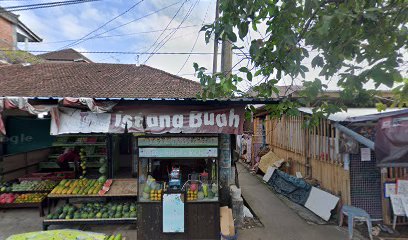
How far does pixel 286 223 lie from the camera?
6.35m

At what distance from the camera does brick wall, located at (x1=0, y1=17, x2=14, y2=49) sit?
15.7 m

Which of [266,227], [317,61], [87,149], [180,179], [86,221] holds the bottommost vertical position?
[266,227]

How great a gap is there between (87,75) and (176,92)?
3996mm

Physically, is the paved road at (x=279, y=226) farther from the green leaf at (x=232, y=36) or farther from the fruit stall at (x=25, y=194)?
the fruit stall at (x=25, y=194)

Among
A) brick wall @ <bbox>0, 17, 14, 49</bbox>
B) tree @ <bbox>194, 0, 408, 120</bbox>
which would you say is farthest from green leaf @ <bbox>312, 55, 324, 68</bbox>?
brick wall @ <bbox>0, 17, 14, 49</bbox>

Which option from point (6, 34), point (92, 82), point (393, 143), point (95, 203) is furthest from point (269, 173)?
point (6, 34)

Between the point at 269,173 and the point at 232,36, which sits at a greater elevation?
the point at 232,36

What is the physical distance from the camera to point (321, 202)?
675 centimetres

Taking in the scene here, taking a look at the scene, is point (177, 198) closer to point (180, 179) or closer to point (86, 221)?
point (180, 179)

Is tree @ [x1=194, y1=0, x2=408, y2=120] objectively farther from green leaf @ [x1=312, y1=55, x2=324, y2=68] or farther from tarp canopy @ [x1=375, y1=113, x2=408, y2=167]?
tarp canopy @ [x1=375, y1=113, x2=408, y2=167]

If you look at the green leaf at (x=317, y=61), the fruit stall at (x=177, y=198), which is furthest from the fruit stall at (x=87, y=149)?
the green leaf at (x=317, y=61)

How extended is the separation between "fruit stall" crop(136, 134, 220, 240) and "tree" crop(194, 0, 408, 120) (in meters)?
2.09

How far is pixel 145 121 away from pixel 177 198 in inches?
71.8

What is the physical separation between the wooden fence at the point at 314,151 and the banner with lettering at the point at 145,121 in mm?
1685
